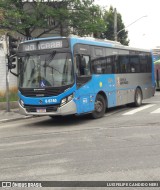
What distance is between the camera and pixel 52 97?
1218cm

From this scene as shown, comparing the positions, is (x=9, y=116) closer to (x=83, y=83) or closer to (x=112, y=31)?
(x=83, y=83)

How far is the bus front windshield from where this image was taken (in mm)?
12195

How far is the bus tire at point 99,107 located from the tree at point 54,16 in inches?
412

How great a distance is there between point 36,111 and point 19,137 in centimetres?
225

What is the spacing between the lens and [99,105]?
14.1 metres

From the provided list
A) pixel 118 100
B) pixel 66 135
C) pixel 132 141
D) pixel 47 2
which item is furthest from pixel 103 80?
pixel 47 2

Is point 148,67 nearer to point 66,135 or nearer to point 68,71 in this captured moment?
point 68,71

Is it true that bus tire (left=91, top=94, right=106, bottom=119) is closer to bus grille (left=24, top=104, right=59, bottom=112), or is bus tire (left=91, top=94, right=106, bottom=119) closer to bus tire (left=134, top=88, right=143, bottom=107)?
bus grille (left=24, top=104, right=59, bottom=112)

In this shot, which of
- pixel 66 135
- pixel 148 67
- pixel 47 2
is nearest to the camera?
pixel 66 135

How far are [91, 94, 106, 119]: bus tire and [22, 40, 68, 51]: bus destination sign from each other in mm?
2739

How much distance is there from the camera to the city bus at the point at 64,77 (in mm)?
12188

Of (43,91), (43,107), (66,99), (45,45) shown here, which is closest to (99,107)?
(66,99)

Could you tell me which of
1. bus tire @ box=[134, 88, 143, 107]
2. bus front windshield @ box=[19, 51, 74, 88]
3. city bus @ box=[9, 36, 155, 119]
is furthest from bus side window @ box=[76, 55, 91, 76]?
bus tire @ box=[134, 88, 143, 107]

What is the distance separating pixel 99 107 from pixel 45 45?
3.34m
